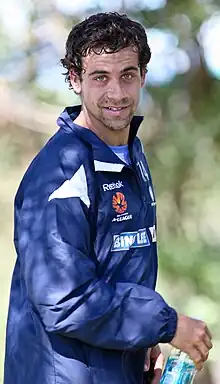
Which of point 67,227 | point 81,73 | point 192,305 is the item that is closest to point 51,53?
point 192,305

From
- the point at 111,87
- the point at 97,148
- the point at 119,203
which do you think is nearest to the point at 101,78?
the point at 111,87

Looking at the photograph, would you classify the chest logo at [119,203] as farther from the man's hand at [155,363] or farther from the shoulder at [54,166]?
the man's hand at [155,363]

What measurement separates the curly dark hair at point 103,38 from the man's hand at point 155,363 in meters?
0.68

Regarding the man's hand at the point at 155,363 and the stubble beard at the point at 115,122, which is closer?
the stubble beard at the point at 115,122

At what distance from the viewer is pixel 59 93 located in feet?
12.5

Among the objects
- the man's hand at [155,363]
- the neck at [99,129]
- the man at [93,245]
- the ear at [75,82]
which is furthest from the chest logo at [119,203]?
the man's hand at [155,363]

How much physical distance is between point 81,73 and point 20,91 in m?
2.35

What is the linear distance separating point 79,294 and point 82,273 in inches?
1.5

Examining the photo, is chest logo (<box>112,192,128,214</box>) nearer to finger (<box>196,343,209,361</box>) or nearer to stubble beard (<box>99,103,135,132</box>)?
stubble beard (<box>99,103,135,132</box>)

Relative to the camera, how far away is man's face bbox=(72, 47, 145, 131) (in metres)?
1.53

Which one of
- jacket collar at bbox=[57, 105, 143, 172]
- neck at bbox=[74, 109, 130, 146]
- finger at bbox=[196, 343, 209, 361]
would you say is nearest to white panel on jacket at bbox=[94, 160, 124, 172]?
jacket collar at bbox=[57, 105, 143, 172]

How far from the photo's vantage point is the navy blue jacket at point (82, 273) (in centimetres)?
136

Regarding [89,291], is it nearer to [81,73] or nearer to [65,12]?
[81,73]

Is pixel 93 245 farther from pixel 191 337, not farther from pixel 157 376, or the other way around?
pixel 157 376
